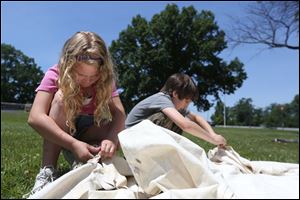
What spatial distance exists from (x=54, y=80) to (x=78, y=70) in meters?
0.16

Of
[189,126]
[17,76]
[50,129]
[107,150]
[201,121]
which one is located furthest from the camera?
[17,76]

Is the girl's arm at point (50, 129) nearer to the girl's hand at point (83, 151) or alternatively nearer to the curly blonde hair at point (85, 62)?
the girl's hand at point (83, 151)

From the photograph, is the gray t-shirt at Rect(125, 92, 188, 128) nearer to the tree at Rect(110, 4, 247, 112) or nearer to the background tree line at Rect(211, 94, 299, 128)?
the background tree line at Rect(211, 94, 299, 128)

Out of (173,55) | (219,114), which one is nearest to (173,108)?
(173,55)

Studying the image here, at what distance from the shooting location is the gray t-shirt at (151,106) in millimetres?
3227

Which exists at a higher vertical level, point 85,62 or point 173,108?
point 85,62

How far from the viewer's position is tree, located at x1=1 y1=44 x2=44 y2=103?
53188 millimetres

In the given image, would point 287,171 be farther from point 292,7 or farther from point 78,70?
point 292,7

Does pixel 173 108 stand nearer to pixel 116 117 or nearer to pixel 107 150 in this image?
pixel 116 117

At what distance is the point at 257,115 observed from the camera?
1698 inches

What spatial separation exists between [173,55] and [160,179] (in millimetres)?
32363

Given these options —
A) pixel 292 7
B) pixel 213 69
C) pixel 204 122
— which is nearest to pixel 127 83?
pixel 213 69

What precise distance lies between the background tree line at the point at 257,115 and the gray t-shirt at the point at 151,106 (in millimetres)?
25933

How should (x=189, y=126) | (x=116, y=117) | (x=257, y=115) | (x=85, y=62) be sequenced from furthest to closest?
1. (x=257, y=115)
2. (x=189, y=126)
3. (x=116, y=117)
4. (x=85, y=62)
